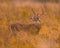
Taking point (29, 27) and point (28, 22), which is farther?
point (28, 22)

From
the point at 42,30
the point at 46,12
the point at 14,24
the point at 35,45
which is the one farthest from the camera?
the point at 46,12

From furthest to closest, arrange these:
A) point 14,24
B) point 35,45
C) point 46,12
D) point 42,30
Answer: point 46,12
point 42,30
point 14,24
point 35,45

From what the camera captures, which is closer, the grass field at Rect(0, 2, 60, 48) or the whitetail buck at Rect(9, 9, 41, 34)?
the grass field at Rect(0, 2, 60, 48)

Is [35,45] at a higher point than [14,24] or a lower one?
lower

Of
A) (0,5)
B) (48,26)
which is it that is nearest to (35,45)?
(48,26)

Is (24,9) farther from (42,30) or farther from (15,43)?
(15,43)

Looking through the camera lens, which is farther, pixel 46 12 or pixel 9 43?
pixel 46 12

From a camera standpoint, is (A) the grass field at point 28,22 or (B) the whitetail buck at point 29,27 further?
(B) the whitetail buck at point 29,27
